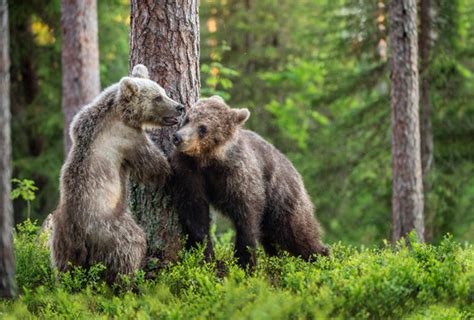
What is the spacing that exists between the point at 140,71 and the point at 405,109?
5.31m

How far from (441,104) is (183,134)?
937 centimetres

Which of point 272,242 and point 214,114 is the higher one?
point 214,114

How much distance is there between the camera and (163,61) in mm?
7293

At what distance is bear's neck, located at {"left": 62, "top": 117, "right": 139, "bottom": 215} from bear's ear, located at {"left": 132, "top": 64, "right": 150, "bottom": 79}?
0.58 meters

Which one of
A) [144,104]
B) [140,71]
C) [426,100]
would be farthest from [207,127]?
[426,100]

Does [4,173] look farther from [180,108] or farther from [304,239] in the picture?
[304,239]

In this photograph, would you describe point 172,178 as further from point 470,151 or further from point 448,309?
point 470,151

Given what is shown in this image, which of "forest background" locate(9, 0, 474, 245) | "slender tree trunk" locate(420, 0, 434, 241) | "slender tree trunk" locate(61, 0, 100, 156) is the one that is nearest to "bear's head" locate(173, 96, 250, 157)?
"forest background" locate(9, 0, 474, 245)

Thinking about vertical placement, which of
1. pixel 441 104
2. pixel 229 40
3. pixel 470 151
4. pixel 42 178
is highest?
pixel 229 40

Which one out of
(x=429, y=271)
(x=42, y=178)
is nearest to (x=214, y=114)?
(x=429, y=271)

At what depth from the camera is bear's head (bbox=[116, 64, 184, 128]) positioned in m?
6.68

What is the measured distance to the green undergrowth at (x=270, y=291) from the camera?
532 centimetres

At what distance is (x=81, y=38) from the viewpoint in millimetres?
12766

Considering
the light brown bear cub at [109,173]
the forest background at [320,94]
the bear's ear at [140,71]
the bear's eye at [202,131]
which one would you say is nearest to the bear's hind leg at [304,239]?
the bear's eye at [202,131]
